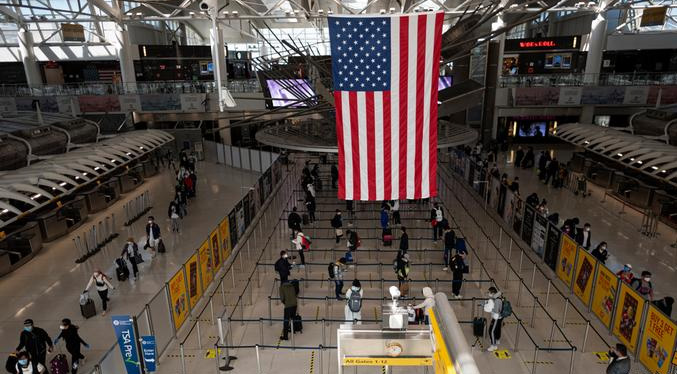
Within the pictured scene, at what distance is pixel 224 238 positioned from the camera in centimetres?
1349

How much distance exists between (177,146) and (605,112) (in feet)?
112

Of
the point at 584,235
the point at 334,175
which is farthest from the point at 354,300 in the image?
the point at 334,175

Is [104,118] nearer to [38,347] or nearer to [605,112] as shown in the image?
[38,347]

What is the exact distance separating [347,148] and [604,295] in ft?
24.6

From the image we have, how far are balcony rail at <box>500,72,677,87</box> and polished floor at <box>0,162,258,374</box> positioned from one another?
2392 cm

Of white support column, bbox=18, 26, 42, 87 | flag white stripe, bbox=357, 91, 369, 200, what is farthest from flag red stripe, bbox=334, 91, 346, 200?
white support column, bbox=18, 26, 42, 87

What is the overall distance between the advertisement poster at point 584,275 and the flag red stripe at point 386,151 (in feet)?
20.9

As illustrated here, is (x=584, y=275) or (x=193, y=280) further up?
(x=193, y=280)

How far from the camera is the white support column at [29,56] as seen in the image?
37188 millimetres

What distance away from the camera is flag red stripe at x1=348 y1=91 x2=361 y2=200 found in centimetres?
708

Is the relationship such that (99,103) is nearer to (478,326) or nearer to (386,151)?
(386,151)

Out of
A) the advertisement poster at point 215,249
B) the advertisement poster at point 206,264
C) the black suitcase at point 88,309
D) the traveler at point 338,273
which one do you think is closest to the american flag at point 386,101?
the traveler at point 338,273

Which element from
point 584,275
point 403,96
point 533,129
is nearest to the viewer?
point 403,96

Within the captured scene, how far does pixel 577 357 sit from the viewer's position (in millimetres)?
9523
